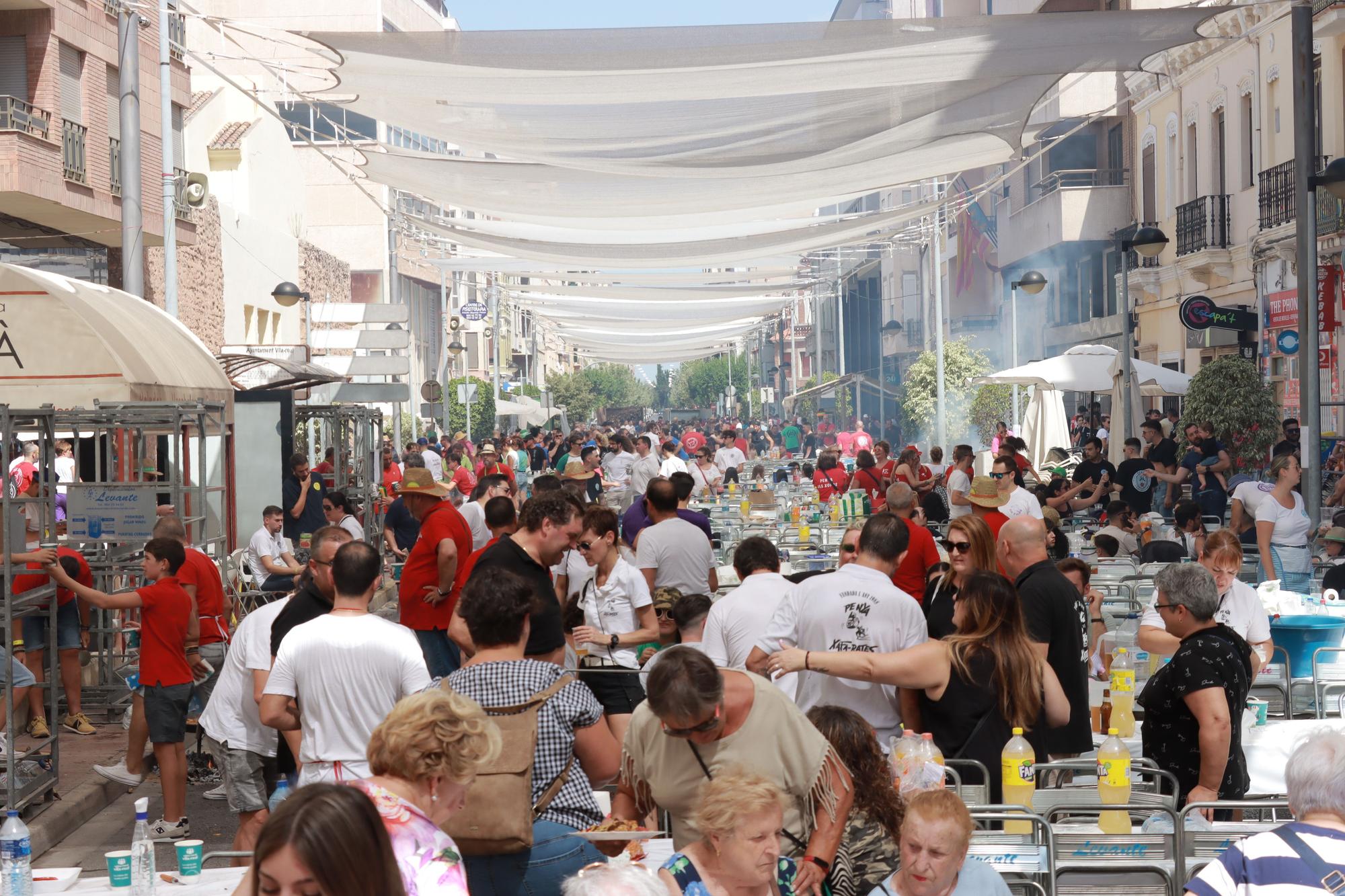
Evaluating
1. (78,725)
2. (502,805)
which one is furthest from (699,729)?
(78,725)

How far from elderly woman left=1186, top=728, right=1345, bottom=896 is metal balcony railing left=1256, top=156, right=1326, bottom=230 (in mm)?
22426

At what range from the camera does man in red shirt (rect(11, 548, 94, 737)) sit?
10.5 m

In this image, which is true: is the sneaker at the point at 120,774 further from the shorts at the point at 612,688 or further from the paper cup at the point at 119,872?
the paper cup at the point at 119,872

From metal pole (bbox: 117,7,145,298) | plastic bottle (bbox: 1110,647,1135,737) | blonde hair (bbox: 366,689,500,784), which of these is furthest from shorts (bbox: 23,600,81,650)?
blonde hair (bbox: 366,689,500,784)

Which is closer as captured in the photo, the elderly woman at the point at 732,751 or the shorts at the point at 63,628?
the elderly woman at the point at 732,751

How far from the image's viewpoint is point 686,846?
4113mm

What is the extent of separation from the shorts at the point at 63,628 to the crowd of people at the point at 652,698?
0.47 ft

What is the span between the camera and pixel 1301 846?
3619mm

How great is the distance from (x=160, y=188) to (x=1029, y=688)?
20633 millimetres

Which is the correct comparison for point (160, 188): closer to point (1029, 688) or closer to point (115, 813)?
point (115, 813)

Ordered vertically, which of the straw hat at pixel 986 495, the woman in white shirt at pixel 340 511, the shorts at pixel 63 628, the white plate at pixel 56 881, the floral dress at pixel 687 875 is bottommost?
the white plate at pixel 56 881

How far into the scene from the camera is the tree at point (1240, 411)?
2022 centimetres

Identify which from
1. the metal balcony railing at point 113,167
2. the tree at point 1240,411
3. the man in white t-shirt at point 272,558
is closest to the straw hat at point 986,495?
the man in white t-shirt at point 272,558

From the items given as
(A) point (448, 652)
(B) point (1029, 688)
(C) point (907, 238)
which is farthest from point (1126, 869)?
(C) point (907, 238)
